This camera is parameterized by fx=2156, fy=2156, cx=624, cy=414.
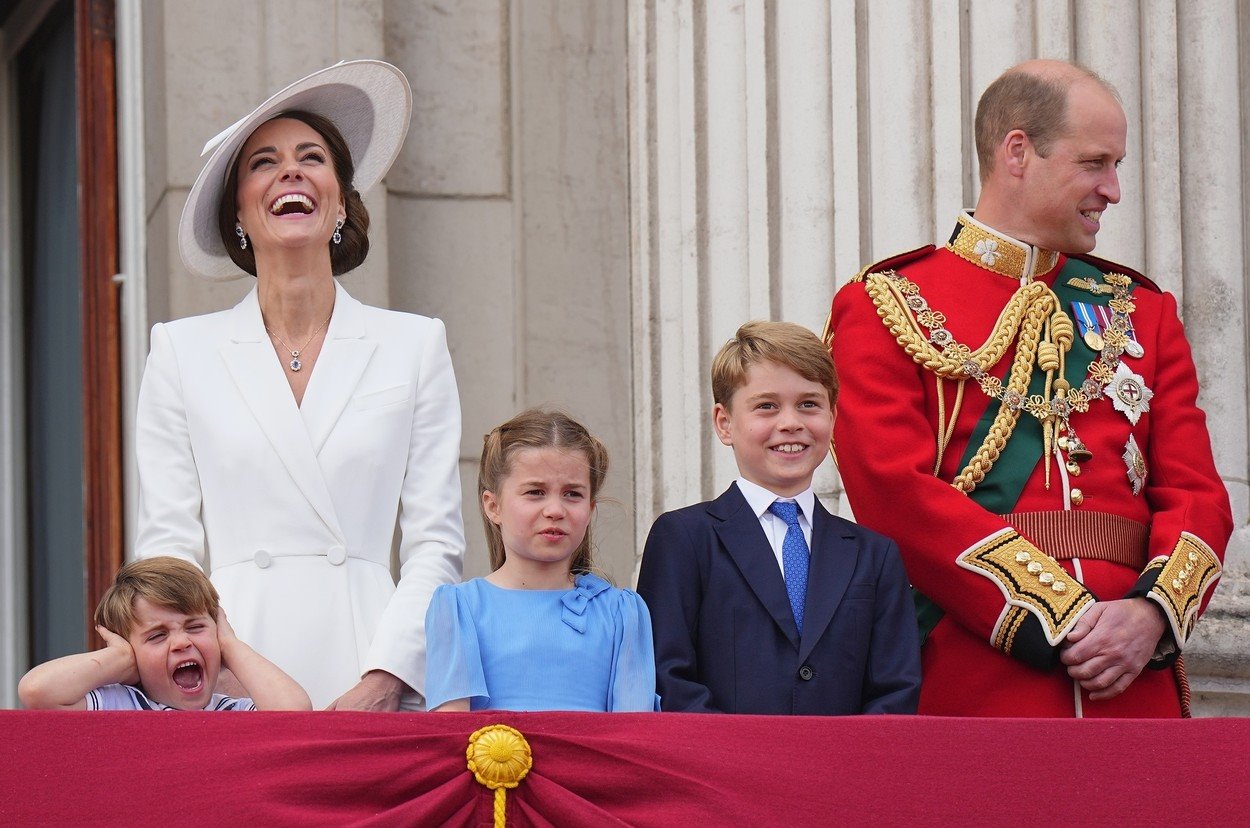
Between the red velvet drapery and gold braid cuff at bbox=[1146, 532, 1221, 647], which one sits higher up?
gold braid cuff at bbox=[1146, 532, 1221, 647]

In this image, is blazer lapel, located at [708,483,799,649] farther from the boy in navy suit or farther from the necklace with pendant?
the necklace with pendant

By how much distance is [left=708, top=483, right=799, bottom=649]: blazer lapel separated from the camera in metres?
3.58

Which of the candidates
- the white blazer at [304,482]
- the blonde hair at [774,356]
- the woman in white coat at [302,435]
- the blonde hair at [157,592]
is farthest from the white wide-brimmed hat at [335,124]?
the blonde hair at [774,356]

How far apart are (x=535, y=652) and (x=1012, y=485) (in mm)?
994

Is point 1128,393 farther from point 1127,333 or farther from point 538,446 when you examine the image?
point 538,446

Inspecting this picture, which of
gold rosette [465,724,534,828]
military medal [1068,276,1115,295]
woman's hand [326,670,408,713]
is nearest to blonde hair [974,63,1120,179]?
military medal [1068,276,1115,295]

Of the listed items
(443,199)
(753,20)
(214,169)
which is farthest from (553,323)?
(214,169)

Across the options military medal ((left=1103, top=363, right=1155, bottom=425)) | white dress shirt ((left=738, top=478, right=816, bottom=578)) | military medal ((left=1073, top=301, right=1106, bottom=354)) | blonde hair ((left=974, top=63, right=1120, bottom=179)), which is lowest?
white dress shirt ((left=738, top=478, right=816, bottom=578))

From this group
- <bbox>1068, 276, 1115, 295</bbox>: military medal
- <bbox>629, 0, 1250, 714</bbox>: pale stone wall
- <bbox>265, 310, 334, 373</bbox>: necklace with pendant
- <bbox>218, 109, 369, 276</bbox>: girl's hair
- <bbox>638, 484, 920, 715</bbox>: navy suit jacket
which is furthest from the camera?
<bbox>629, 0, 1250, 714</bbox>: pale stone wall

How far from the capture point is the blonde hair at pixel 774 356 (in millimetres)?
3729

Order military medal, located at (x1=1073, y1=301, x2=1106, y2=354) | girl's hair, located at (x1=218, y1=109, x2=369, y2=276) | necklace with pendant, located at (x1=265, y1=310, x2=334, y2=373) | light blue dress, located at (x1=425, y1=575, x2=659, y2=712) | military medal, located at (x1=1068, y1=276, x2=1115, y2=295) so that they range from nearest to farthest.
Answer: light blue dress, located at (x1=425, y1=575, x2=659, y2=712), necklace with pendant, located at (x1=265, y1=310, x2=334, y2=373), girl's hair, located at (x1=218, y1=109, x2=369, y2=276), military medal, located at (x1=1073, y1=301, x2=1106, y2=354), military medal, located at (x1=1068, y1=276, x2=1115, y2=295)

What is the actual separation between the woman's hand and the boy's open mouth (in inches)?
8.7

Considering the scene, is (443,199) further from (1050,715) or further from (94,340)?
(1050,715)

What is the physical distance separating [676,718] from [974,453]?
1.06 m
